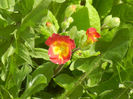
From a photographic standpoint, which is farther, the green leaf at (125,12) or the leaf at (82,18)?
the green leaf at (125,12)

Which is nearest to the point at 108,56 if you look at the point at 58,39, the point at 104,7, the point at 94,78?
the point at 94,78

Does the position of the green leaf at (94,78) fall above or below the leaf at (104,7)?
below

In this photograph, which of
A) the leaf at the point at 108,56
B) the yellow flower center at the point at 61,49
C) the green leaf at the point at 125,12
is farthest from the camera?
the green leaf at the point at 125,12

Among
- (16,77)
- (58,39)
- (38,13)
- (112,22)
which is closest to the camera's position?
(38,13)

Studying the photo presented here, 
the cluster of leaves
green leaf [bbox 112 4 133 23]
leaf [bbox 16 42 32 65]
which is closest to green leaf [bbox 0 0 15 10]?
the cluster of leaves

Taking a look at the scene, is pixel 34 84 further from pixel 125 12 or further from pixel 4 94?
pixel 125 12

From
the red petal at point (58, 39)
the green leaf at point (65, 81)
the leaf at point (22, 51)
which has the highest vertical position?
the leaf at point (22, 51)

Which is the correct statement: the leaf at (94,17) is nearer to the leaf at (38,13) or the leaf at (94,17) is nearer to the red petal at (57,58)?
the red petal at (57,58)

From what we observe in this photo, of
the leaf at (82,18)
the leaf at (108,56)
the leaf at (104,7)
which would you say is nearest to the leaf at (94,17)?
the leaf at (82,18)
